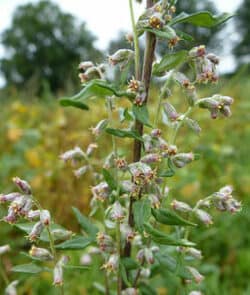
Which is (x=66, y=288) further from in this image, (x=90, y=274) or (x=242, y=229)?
(x=242, y=229)

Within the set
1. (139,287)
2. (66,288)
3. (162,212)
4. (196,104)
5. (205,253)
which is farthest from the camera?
(205,253)

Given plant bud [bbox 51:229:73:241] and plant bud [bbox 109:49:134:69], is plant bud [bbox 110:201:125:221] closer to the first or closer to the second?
plant bud [bbox 51:229:73:241]

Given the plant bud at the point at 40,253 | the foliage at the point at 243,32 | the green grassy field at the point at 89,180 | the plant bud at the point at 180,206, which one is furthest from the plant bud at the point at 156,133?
the foliage at the point at 243,32

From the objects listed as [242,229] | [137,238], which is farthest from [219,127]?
[137,238]

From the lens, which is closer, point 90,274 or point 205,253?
point 90,274

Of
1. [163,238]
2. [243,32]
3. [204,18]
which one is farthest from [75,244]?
[243,32]
